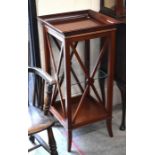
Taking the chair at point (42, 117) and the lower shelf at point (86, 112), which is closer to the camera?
the chair at point (42, 117)

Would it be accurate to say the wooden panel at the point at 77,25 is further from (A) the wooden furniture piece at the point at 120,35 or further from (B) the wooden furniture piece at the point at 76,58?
(A) the wooden furniture piece at the point at 120,35

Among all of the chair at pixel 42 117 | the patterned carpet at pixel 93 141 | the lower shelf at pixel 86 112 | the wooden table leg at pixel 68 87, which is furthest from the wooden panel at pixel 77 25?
the patterned carpet at pixel 93 141

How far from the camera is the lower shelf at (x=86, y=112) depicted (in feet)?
7.11

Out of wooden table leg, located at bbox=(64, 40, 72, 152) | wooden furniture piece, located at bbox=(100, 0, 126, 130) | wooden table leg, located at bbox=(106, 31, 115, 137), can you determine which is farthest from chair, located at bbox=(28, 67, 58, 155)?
wooden furniture piece, located at bbox=(100, 0, 126, 130)

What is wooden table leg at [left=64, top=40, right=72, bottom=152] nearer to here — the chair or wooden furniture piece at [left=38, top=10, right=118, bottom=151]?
wooden furniture piece at [left=38, top=10, right=118, bottom=151]

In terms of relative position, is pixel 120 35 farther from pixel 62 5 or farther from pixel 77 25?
pixel 62 5

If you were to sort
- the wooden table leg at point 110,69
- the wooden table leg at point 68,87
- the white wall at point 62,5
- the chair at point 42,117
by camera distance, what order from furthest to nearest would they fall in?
the white wall at point 62,5, the wooden table leg at point 110,69, the wooden table leg at point 68,87, the chair at point 42,117

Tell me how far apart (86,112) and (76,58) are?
448mm

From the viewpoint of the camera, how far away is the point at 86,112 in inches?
89.4

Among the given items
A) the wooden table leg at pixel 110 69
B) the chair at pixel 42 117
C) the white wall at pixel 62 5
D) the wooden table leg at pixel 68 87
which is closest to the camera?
the chair at pixel 42 117

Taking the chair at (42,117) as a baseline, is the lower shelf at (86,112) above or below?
below
